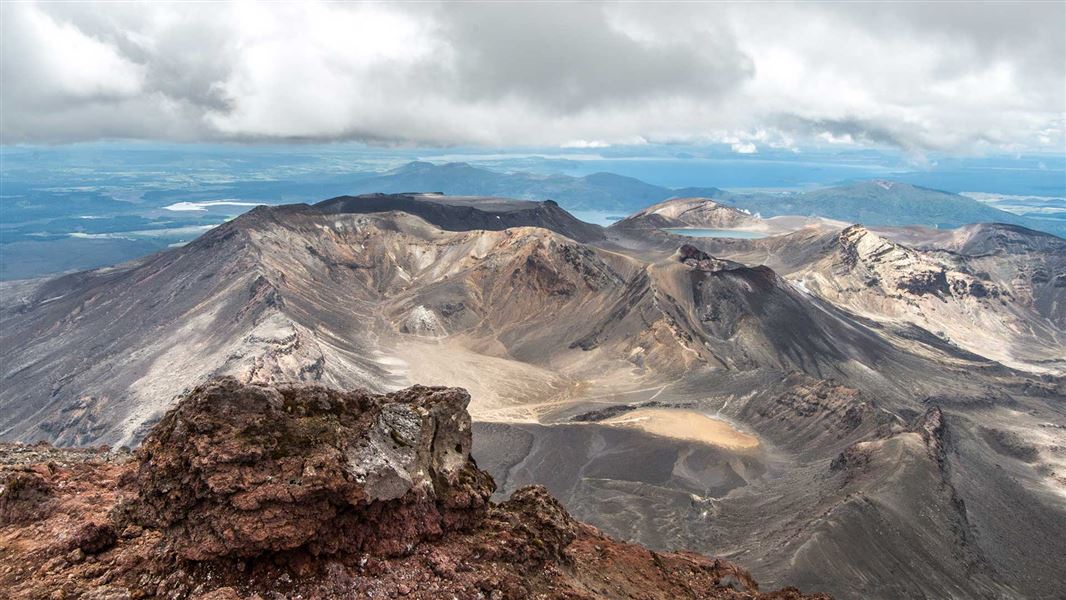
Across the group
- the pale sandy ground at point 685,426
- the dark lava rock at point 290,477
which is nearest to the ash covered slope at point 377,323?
the pale sandy ground at point 685,426

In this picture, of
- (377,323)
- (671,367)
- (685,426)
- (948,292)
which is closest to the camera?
(685,426)

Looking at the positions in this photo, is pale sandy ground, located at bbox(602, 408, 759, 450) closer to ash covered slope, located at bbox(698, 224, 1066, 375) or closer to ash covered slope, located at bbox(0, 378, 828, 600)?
ash covered slope, located at bbox(0, 378, 828, 600)

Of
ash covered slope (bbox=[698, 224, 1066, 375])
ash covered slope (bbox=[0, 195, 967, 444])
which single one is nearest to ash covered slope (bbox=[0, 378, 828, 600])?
ash covered slope (bbox=[0, 195, 967, 444])

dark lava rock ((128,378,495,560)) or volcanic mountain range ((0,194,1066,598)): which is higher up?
dark lava rock ((128,378,495,560))

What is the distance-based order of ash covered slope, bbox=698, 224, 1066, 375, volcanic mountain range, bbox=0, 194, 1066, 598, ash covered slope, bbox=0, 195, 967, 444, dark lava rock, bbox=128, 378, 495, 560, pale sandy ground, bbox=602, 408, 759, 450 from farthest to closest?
ash covered slope, bbox=698, 224, 1066, 375 → ash covered slope, bbox=0, 195, 967, 444 → pale sandy ground, bbox=602, 408, 759, 450 → volcanic mountain range, bbox=0, 194, 1066, 598 → dark lava rock, bbox=128, 378, 495, 560

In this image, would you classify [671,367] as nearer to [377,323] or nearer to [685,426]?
[685,426]

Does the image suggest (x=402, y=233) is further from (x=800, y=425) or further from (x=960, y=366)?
(x=960, y=366)

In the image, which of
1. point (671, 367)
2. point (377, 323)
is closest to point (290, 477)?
point (671, 367)
